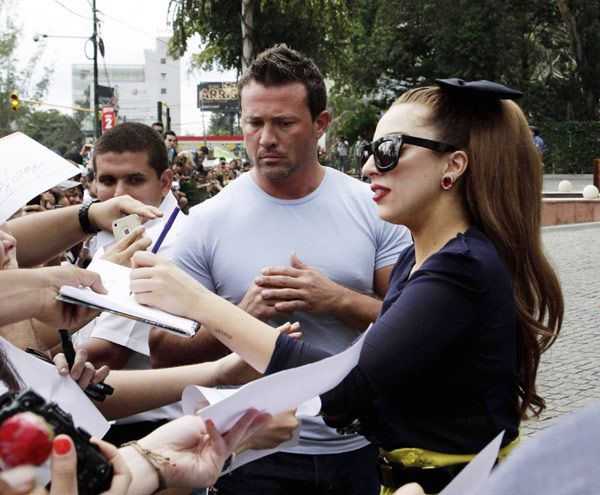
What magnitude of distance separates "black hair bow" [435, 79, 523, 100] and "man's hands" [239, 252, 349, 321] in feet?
2.52

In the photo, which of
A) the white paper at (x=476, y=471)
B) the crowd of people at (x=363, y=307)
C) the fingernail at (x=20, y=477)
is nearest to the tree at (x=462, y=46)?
the crowd of people at (x=363, y=307)

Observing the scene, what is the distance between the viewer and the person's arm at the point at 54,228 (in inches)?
104

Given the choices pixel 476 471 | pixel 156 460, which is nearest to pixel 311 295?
pixel 156 460

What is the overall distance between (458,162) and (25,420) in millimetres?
1259

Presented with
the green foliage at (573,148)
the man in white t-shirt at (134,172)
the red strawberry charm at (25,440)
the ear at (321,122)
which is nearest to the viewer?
the red strawberry charm at (25,440)

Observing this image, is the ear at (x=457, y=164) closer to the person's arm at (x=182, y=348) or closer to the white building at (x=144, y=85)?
the person's arm at (x=182, y=348)

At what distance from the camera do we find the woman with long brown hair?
1.65 meters

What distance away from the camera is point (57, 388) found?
1690mm

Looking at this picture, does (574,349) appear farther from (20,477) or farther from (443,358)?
(20,477)

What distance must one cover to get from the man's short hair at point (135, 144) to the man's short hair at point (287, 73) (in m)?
0.66

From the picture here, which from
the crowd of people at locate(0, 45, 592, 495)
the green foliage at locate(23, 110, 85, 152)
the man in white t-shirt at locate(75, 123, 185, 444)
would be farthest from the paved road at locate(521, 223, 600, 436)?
Result: the green foliage at locate(23, 110, 85, 152)

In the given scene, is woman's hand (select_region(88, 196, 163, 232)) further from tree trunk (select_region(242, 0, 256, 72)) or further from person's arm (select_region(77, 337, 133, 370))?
tree trunk (select_region(242, 0, 256, 72))

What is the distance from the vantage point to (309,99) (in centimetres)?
279

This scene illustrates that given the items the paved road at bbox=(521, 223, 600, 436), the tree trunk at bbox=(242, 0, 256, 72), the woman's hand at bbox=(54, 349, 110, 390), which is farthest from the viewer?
the tree trunk at bbox=(242, 0, 256, 72)
